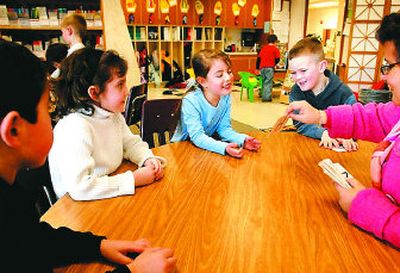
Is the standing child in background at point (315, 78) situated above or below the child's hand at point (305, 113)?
above

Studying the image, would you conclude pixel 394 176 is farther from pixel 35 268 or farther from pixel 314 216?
pixel 35 268

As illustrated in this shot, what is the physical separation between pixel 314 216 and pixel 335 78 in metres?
1.31

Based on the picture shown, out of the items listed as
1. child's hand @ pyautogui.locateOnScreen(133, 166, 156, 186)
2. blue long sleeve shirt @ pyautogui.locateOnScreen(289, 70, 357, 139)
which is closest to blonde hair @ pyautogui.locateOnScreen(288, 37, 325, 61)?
blue long sleeve shirt @ pyautogui.locateOnScreen(289, 70, 357, 139)

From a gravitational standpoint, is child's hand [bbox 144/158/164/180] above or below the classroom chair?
→ above

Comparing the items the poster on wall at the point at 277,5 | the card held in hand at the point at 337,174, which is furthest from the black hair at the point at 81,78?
the poster on wall at the point at 277,5

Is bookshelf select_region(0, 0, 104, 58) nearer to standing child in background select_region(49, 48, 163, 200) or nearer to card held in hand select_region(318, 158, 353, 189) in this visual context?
standing child in background select_region(49, 48, 163, 200)

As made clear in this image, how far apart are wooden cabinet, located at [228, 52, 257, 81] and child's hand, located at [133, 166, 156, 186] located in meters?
8.84

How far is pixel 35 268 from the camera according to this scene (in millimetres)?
639

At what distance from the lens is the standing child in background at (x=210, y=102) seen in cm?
181

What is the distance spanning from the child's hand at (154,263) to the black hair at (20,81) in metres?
0.39

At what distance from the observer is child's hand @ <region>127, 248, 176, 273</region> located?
2.35 feet

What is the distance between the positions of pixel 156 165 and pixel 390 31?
93 cm

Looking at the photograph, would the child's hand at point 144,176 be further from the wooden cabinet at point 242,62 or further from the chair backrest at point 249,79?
the wooden cabinet at point 242,62

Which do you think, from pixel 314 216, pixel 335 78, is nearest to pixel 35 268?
pixel 314 216
